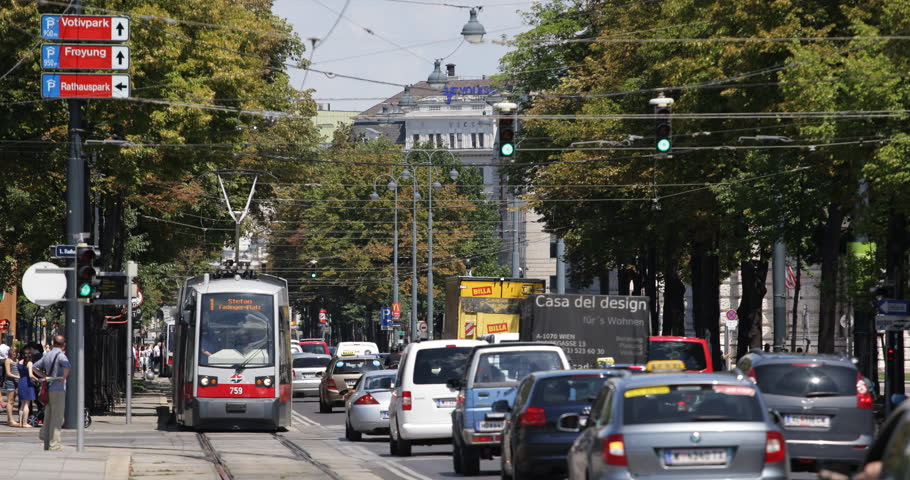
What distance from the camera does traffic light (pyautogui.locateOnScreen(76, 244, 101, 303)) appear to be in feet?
73.7

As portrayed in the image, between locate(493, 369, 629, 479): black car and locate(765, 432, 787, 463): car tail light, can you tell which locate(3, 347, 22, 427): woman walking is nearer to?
locate(493, 369, 629, 479): black car

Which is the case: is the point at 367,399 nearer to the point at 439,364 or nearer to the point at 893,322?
the point at 439,364

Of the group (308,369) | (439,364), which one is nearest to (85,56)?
(439,364)

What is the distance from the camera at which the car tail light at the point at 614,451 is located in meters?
12.0

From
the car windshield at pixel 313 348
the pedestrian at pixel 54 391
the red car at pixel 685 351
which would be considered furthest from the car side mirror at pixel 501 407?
the car windshield at pixel 313 348

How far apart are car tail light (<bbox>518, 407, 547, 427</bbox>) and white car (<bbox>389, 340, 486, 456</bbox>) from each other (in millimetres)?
6186

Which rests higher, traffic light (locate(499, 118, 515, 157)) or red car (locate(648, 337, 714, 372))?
traffic light (locate(499, 118, 515, 157))

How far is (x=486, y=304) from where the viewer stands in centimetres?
4016

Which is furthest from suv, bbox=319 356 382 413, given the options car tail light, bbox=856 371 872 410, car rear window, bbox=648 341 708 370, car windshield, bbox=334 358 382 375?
car tail light, bbox=856 371 872 410

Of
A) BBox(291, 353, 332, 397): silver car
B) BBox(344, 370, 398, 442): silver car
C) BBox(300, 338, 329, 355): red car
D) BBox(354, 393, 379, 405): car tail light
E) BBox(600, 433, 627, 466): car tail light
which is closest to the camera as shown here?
BBox(600, 433, 627, 466): car tail light

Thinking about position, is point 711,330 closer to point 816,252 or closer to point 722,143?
point 816,252

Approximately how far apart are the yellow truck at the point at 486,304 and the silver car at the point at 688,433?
2713cm

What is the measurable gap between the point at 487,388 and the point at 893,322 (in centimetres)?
Answer: 1283

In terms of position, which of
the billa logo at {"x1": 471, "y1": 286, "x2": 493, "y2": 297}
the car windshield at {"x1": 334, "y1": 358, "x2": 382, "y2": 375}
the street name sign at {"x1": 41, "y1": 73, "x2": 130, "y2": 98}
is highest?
the street name sign at {"x1": 41, "y1": 73, "x2": 130, "y2": 98}
